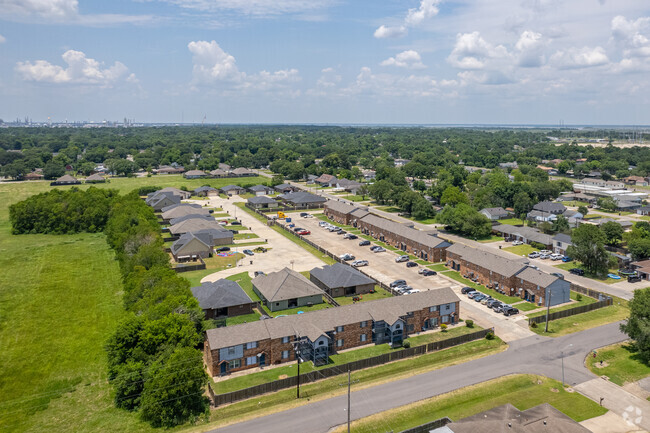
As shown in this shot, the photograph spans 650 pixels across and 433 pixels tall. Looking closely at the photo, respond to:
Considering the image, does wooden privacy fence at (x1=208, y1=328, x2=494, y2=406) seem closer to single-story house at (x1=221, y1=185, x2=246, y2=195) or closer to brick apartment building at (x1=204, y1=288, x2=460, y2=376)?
brick apartment building at (x1=204, y1=288, x2=460, y2=376)

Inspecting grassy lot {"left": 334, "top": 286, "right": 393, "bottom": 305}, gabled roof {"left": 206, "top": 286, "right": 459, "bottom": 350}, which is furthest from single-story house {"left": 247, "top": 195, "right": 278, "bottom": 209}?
gabled roof {"left": 206, "top": 286, "right": 459, "bottom": 350}

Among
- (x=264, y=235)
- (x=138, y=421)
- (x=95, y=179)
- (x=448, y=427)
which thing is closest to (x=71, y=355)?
(x=138, y=421)

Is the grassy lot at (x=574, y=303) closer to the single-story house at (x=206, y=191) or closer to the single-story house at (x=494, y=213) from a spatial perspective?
the single-story house at (x=494, y=213)

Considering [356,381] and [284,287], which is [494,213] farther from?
[356,381]

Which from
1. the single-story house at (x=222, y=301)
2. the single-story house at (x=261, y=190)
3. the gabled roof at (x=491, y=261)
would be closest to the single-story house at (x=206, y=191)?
the single-story house at (x=261, y=190)

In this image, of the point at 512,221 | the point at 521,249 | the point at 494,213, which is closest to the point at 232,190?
the point at 494,213

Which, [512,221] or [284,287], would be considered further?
[512,221]

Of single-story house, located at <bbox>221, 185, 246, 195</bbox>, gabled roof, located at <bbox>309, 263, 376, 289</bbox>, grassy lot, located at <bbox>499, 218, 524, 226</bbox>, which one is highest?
single-story house, located at <bbox>221, 185, 246, 195</bbox>
